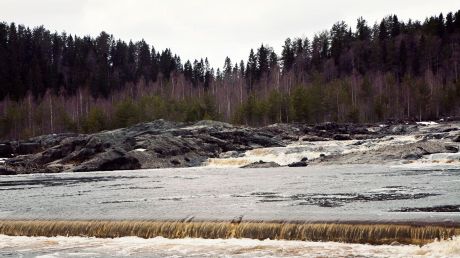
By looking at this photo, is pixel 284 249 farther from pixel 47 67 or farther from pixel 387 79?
pixel 47 67

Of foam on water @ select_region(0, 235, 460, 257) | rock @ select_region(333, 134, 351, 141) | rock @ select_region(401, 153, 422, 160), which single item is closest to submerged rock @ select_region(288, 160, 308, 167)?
rock @ select_region(401, 153, 422, 160)

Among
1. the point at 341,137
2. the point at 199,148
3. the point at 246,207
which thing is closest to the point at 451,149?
the point at 341,137

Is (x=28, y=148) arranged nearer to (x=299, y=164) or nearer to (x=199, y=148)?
(x=199, y=148)

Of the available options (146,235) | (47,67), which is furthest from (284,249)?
(47,67)

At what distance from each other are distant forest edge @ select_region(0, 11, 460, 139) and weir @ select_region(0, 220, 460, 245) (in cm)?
7074

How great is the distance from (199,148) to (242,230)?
4045 cm

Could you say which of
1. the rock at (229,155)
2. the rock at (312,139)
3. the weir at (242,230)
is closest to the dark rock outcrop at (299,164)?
the rock at (229,155)

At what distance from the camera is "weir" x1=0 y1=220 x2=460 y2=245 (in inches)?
575

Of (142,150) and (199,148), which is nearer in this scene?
(142,150)

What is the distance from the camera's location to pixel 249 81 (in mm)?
160000

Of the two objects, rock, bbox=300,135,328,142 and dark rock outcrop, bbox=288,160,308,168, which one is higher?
rock, bbox=300,135,328,142

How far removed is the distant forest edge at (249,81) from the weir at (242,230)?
232 ft

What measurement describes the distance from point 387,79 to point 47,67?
98.8 meters

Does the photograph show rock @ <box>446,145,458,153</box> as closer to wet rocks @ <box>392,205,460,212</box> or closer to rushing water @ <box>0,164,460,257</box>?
rushing water @ <box>0,164,460,257</box>
